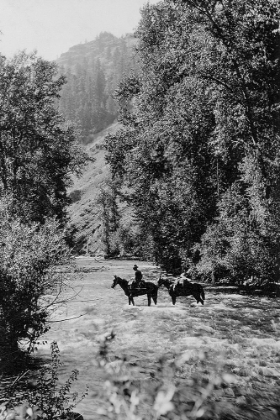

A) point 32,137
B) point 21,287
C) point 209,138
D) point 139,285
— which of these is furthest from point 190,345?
point 32,137

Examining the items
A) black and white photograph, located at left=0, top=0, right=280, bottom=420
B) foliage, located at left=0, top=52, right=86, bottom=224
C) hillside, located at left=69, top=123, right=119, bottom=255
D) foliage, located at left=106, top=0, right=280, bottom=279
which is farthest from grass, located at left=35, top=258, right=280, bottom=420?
hillside, located at left=69, top=123, right=119, bottom=255

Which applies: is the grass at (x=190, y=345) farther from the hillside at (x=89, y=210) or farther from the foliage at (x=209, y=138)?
the hillside at (x=89, y=210)

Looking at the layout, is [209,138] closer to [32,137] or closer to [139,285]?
[139,285]

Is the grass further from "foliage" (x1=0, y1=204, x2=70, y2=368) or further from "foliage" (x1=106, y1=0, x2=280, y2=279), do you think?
"foliage" (x1=106, y1=0, x2=280, y2=279)

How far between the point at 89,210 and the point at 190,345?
113889 mm

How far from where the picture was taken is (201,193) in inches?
1137

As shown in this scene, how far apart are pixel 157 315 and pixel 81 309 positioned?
13.5 ft

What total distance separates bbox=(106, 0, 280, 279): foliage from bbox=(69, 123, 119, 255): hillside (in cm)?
4631

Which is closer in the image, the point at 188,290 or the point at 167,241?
the point at 188,290

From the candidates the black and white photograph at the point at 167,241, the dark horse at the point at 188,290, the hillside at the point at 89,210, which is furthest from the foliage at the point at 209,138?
the hillside at the point at 89,210

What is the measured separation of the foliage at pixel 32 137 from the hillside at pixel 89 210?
41.9 meters

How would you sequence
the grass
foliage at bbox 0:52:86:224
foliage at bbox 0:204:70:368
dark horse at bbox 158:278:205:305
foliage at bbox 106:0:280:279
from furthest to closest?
foliage at bbox 0:52:86:224 → foliage at bbox 106:0:280:279 → dark horse at bbox 158:278:205:305 → foliage at bbox 0:204:70:368 → the grass

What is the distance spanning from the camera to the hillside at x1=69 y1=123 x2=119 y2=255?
99375 millimetres

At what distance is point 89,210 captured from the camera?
123688mm
